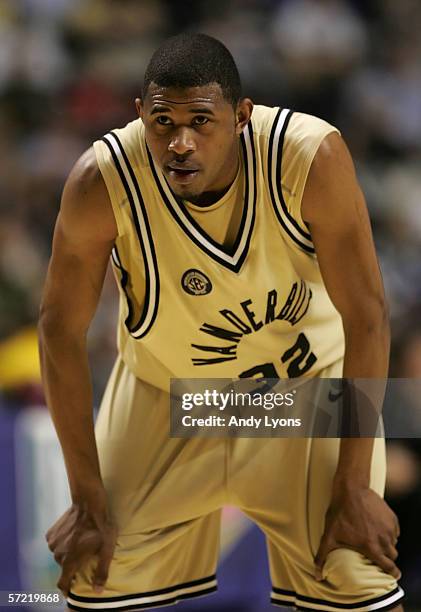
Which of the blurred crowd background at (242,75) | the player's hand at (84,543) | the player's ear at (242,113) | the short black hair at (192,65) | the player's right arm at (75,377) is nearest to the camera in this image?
the short black hair at (192,65)

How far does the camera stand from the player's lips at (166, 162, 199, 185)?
7.48ft

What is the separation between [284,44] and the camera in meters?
5.48

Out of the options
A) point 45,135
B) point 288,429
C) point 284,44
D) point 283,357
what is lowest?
point 288,429

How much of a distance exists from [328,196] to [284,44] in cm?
326

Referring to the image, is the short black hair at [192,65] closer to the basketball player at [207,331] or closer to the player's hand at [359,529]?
the basketball player at [207,331]

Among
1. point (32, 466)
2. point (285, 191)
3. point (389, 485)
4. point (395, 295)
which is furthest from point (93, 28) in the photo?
point (285, 191)

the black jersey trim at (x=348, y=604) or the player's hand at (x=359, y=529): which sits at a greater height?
the player's hand at (x=359, y=529)

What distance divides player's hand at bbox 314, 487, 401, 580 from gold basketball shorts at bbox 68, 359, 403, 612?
0.07 ft

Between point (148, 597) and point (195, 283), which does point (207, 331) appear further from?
point (148, 597)

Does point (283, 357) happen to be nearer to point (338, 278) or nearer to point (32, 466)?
point (338, 278)

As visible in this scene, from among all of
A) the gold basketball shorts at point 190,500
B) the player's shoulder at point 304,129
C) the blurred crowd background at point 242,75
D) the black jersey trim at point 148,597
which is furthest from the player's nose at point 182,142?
the blurred crowd background at point 242,75

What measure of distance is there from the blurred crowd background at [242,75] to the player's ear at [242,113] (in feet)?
7.09

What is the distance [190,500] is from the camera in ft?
8.82

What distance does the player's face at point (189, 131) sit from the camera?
7.38 ft
